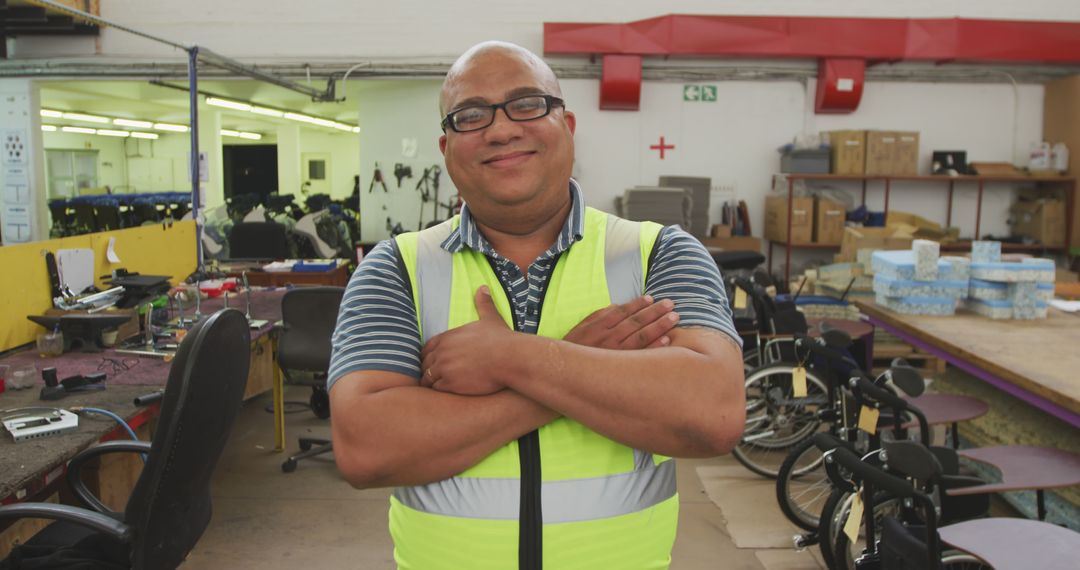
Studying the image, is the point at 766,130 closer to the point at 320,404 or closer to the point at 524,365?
the point at 320,404

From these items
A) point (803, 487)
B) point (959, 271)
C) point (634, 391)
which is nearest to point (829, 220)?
point (959, 271)

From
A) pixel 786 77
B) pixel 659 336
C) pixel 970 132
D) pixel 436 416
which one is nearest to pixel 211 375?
pixel 436 416

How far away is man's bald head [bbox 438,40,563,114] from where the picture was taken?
3.89 feet

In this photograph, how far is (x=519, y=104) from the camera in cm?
118

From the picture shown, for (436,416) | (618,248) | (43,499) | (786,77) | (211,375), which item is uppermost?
(786,77)

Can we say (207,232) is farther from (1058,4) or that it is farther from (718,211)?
(1058,4)

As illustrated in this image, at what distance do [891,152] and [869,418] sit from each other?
510cm

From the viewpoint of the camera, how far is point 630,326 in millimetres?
1133

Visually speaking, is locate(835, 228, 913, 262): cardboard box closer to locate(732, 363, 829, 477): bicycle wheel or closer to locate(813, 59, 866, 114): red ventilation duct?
locate(813, 59, 866, 114): red ventilation duct

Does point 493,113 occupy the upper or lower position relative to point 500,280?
upper

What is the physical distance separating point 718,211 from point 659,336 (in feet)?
22.4

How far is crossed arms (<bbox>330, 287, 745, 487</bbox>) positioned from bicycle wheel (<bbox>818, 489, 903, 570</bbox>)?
5.84 ft

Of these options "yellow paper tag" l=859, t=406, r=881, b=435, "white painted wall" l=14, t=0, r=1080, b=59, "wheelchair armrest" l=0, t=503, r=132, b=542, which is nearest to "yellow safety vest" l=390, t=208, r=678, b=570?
"wheelchair armrest" l=0, t=503, r=132, b=542

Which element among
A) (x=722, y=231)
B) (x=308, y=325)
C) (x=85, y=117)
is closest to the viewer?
(x=308, y=325)
